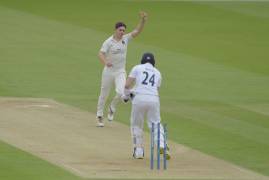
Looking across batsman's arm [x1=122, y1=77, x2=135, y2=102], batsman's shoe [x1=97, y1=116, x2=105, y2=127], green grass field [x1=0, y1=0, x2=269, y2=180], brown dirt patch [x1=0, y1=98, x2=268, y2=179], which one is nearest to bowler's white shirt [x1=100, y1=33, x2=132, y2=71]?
batsman's shoe [x1=97, y1=116, x2=105, y2=127]

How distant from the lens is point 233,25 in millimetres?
37031

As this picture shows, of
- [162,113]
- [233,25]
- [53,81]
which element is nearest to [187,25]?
[233,25]

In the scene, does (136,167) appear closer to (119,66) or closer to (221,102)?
(119,66)

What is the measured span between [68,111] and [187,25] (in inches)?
588

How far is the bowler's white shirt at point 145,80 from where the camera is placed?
16.9 metres

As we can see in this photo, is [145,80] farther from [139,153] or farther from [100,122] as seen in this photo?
[100,122]

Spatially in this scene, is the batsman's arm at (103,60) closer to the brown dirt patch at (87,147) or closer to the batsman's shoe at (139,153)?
the brown dirt patch at (87,147)

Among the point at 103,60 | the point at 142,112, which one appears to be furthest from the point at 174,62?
the point at 142,112

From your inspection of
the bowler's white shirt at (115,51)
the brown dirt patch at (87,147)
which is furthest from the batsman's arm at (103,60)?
the brown dirt patch at (87,147)

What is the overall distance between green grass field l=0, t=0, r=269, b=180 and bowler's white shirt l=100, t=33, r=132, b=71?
144 cm

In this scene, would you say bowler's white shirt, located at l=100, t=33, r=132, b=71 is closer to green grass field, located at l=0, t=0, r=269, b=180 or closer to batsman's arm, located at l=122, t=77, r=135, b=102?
green grass field, located at l=0, t=0, r=269, b=180

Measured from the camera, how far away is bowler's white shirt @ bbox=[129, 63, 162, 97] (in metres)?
16.9

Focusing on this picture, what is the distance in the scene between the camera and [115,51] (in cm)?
2038

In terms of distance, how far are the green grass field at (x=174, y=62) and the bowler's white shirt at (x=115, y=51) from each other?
144cm
